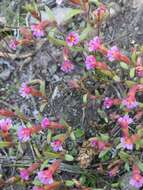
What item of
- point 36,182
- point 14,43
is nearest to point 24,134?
point 36,182

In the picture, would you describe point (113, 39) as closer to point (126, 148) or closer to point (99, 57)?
point (99, 57)

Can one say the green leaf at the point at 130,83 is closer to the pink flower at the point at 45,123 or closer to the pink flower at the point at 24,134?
the pink flower at the point at 45,123

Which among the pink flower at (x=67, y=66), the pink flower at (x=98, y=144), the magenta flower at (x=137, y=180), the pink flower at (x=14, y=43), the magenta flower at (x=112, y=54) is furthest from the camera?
the pink flower at (x=14, y=43)

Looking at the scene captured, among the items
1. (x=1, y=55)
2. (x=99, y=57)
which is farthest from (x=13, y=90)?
(x=99, y=57)

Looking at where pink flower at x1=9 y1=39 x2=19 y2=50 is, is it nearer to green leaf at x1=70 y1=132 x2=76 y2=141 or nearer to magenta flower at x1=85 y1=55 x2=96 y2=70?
magenta flower at x1=85 y1=55 x2=96 y2=70

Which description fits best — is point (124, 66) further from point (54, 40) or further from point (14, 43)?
point (14, 43)

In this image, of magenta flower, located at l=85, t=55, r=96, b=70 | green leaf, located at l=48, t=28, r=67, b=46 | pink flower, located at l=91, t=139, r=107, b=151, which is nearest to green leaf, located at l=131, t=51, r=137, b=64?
magenta flower, located at l=85, t=55, r=96, b=70

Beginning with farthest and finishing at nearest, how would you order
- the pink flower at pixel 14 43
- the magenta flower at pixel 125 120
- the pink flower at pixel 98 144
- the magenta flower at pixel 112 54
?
1. the pink flower at pixel 14 43
2. the magenta flower at pixel 112 54
3. the pink flower at pixel 98 144
4. the magenta flower at pixel 125 120

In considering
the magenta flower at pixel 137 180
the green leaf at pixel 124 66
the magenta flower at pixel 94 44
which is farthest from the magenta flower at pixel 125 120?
the magenta flower at pixel 94 44
